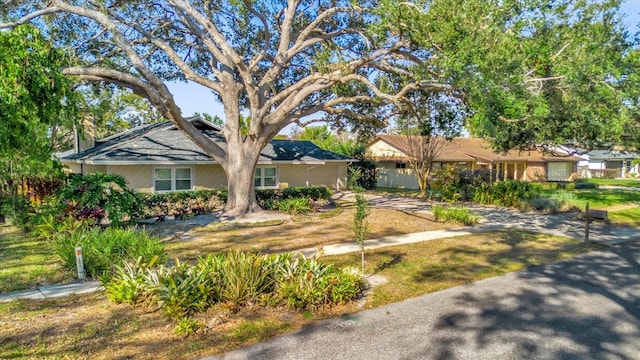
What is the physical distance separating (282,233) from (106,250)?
5.91 meters

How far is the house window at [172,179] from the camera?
19484 millimetres

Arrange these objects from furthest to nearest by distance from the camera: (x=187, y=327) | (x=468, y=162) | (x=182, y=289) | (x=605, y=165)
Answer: (x=605, y=165) < (x=468, y=162) < (x=182, y=289) < (x=187, y=327)

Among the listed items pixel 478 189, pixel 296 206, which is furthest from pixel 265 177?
pixel 478 189

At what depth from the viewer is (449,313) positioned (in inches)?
242

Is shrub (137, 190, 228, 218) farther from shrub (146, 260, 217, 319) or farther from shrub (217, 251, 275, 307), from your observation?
shrub (217, 251, 275, 307)

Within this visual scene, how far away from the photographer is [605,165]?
167 feet

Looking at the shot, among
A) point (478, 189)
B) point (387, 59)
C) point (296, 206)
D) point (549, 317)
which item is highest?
point (387, 59)

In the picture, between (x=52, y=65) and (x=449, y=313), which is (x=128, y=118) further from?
(x=449, y=313)

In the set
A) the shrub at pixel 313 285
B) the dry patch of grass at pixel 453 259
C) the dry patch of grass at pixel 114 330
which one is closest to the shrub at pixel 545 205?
the dry patch of grass at pixel 453 259

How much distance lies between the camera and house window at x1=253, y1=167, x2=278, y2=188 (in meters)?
23.7

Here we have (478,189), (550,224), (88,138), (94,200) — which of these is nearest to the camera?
(94,200)

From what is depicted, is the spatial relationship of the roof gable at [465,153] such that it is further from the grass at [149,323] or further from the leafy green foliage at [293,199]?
the grass at [149,323]

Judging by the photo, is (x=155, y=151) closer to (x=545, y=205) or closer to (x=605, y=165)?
(x=545, y=205)

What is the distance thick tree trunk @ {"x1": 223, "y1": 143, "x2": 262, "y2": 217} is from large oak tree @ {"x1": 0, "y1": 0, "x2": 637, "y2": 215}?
0.14ft
